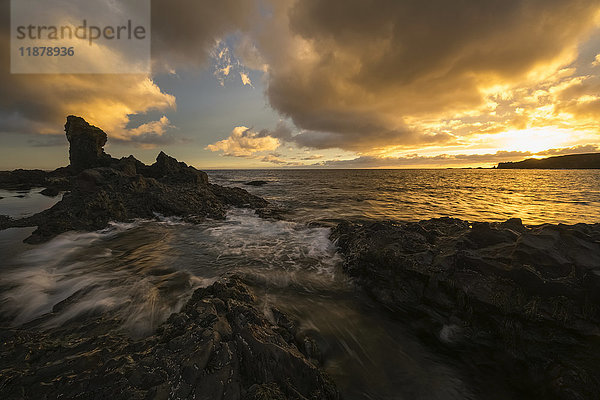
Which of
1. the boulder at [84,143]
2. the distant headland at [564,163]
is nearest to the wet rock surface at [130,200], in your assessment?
the boulder at [84,143]

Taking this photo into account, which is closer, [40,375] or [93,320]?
[40,375]

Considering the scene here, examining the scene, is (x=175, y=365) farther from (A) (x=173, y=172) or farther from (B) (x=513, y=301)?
(A) (x=173, y=172)

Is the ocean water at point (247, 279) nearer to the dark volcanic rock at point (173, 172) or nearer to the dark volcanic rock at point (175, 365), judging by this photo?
the dark volcanic rock at point (175, 365)

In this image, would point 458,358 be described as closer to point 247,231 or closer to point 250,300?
point 250,300

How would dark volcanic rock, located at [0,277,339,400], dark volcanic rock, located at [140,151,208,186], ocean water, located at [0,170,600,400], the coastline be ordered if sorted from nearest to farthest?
dark volcanic rock, located at [0,277,339,400] → the coastline → ocean water, located at [0,170,600,400] → dark volcanic rock, located at [140,151,208,186]

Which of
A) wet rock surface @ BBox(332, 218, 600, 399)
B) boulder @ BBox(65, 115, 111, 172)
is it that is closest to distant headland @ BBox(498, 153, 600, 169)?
wet rock surface @ BBox(332, 218, 600, 399)

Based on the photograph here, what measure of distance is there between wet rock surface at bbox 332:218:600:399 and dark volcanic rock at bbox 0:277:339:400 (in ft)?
11.4

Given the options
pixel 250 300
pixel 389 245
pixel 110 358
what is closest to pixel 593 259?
pixel 389 245

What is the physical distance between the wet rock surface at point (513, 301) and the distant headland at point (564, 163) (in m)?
235

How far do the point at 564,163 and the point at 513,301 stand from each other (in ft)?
874

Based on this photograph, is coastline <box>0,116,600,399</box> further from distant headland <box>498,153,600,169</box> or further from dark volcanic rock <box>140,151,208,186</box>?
distant headland <box>498,153,600,169</box>

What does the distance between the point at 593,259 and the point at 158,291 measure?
11111 millimetres

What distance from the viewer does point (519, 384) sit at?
419 centimetres

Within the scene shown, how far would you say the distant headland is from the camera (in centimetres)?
14788
